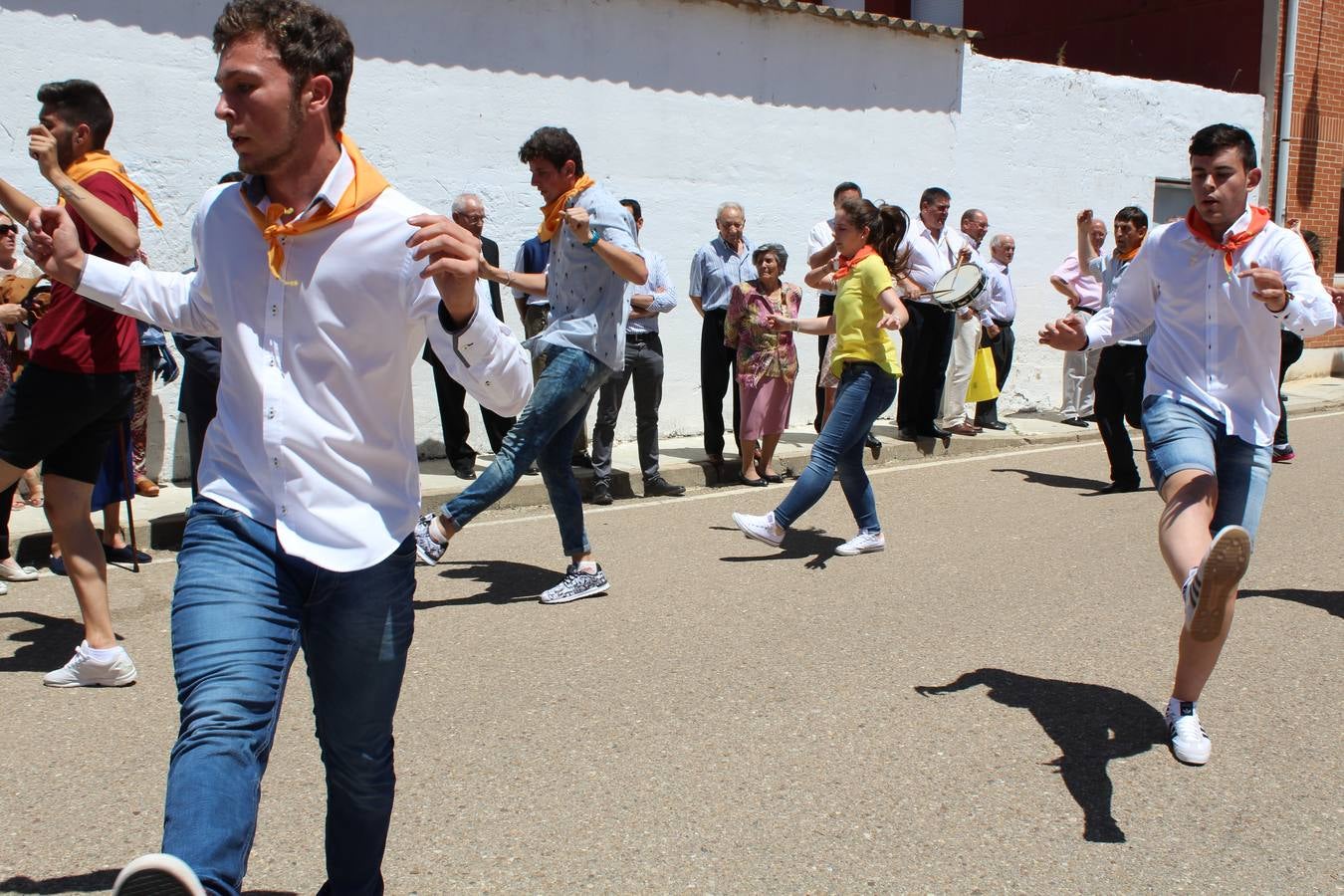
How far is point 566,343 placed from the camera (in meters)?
6.05

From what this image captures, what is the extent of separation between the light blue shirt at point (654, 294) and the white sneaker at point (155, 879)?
7.32 meters

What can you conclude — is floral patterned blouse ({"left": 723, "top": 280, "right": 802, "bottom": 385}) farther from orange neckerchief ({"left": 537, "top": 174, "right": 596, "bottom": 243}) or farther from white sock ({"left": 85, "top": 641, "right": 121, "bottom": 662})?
white sock ({"left": 85, "top": 641, "right": 121, "bottom": 662})

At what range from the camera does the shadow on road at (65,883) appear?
332cm

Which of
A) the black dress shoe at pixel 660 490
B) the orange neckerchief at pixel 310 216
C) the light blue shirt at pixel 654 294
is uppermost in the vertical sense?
the orange neckerchief at pixel 310 216

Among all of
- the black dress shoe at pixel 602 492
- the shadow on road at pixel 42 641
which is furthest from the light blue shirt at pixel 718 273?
the shadow on road at pixel 42 641

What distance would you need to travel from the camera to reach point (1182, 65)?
17109 millimetres

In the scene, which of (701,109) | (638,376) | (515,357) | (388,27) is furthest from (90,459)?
(701,109)

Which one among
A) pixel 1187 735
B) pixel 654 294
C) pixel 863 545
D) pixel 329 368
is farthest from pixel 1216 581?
pixel 654 294

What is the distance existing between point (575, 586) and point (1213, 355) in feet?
9.90

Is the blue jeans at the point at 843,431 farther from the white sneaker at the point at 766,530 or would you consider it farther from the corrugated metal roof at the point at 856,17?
the corrugated metal roof at the point at 856,17

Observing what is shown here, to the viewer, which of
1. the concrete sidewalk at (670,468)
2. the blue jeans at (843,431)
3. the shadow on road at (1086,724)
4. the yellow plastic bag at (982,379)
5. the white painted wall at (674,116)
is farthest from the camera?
the yellow plastic bag at (982,379)

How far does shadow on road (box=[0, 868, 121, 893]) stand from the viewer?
3322 mm

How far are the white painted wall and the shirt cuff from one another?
6.24m

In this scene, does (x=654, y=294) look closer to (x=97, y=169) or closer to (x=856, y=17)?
(x=856, y=17)
